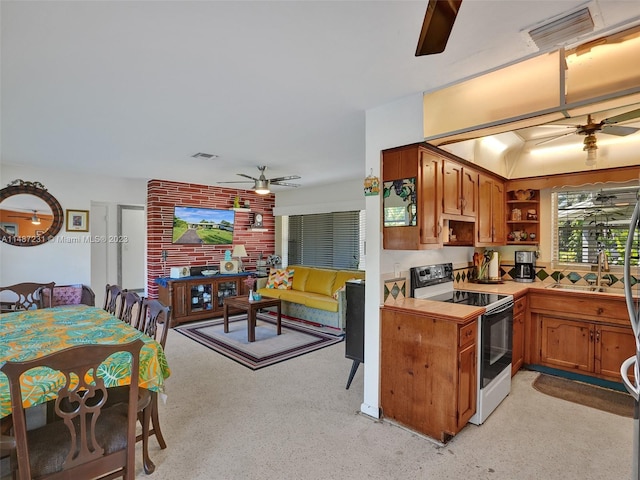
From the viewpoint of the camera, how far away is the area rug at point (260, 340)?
395 cm

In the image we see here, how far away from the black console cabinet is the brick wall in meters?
3.94

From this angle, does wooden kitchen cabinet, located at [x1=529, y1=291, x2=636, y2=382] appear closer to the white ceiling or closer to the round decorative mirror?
the white ceiling

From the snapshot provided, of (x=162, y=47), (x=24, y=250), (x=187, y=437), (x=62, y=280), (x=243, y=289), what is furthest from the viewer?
(x=243, y=289)

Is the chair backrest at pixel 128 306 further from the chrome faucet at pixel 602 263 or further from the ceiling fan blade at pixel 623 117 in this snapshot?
the chrome faucet at pixel 602 263

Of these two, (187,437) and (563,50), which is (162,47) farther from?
(187,437)

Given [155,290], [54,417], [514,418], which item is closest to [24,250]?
[155,290]

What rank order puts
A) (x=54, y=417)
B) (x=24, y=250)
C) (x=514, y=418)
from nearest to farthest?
(x=54, y=417), (x=514, y=418), (x=24, y=250)

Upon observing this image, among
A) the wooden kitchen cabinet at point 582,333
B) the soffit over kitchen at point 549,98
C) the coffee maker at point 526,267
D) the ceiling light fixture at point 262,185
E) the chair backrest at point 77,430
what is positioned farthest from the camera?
the ceiling light fixture at point 262,185

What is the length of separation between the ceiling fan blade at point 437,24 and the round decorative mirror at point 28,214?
554cm

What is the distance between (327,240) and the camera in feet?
21.3

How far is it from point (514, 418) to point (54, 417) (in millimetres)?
3144

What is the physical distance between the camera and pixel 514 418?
8.51ft

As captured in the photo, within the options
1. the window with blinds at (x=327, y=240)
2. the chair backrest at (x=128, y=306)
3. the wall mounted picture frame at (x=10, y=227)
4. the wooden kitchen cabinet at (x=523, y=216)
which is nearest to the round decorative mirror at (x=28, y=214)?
the wall mounted picture frame at (x=10, y=227)

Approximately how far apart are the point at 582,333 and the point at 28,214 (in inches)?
267
